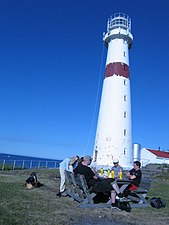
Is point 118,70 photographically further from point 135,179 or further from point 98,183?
point 98,183

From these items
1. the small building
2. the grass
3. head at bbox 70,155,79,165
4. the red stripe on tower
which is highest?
the red stripe on tower

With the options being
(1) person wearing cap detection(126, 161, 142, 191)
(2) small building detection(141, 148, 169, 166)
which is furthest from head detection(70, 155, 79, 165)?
(2) small building detection(141, 148, 169, 166)

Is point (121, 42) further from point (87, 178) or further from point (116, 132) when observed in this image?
point (87, 178)

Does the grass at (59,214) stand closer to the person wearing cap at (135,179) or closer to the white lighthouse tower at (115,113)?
the person wearing cap at (135,179)

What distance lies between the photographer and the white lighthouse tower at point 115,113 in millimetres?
23739

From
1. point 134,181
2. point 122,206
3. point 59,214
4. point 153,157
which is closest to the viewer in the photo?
point 59,214

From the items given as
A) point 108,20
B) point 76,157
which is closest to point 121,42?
point 108,20

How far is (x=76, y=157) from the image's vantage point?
9.59 meters

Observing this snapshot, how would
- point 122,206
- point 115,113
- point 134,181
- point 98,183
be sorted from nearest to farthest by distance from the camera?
point 122,206
point 98,183
point 134,181
point 115,113

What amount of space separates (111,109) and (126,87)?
2.82 metres

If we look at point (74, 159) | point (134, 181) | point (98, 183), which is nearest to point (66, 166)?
point (74, 159)

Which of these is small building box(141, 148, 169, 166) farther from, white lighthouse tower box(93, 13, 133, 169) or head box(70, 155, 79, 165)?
head box(70, 155, 79, 165)

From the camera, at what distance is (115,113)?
24156 millimetres

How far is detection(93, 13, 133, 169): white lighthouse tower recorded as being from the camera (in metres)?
23.7
